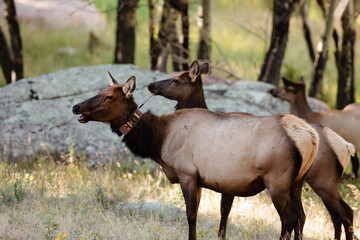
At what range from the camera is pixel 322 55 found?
13.0 m

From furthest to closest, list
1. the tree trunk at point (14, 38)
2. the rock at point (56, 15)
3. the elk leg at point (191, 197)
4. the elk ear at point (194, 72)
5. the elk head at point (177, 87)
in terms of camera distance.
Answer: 1. the rock at point (56, 15)
2. the tree trunk at point (14, 38)
3. the elk head at point (177, 87)
4. the elk ear at point (194, 72)
5. the elk leg at point (191, 197)

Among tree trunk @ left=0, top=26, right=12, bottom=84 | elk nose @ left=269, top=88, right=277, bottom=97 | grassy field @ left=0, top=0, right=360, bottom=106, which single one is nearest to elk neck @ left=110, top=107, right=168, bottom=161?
elk nose @ left=269, top=88, right=277, bottom=97

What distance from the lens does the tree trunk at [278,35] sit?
1177 centimetres

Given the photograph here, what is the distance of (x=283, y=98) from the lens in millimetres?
10219

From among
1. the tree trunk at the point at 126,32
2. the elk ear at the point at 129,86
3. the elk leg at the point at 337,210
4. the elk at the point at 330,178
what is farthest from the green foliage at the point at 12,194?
the tree trunk at the point at 126,32

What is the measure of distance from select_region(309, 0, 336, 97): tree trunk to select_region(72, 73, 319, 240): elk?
695 cm

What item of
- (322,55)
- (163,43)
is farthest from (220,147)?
(322,55)

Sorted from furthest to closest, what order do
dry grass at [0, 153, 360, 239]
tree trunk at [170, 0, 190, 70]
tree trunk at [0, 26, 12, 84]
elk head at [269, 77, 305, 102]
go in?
tree trunk at [0, 26, 12, 84]
tree trunk at [170, 0, 190, 70]
elk head at [269, 77, 305, 102]
dry grass at [0, 153, 360, 239]

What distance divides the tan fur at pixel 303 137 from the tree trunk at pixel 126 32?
8166 mm

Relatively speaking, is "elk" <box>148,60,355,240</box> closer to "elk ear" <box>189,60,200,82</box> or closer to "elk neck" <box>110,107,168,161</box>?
"elk neck" <box>110,107,168,161</box>

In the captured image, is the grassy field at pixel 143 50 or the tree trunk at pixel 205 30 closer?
the tree trunk at pixel 205 30

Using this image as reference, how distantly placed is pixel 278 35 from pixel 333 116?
9.99 ft

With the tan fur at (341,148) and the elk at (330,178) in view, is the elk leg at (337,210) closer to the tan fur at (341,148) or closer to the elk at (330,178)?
the elk at (330,178)

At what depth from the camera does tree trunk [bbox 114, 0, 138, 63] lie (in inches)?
524
